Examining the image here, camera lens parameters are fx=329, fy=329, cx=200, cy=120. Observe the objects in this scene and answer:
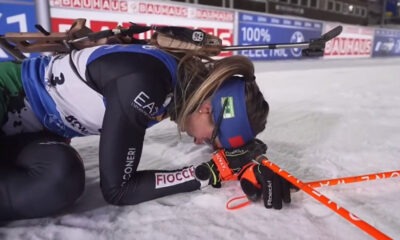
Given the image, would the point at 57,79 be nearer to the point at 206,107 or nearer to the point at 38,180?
the point at 38,180

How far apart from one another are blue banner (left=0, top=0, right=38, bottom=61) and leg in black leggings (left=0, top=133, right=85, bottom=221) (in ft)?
6.43

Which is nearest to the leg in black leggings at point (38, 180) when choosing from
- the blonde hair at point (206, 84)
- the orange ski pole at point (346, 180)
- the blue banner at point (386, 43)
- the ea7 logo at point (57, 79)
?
the ea7 logo at point (57, 79)

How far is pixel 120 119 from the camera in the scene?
774 mm

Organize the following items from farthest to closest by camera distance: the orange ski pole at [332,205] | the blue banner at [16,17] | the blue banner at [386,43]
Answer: the blue banner at [386,43] < the blue banner at [16,17] < the orange ski pole at [332,205]

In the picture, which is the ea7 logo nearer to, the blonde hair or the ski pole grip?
the ski pole grip

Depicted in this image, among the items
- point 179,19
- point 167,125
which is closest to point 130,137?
point 167,125

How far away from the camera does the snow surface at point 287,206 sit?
0.78m

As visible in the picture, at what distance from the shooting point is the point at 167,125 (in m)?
1.79

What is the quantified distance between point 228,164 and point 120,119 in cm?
36

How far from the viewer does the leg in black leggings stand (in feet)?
2.52

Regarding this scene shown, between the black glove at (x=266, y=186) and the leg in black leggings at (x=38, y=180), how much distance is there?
45 cm

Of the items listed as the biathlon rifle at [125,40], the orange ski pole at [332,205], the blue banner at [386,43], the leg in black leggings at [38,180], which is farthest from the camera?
the blue banner at [386,43]

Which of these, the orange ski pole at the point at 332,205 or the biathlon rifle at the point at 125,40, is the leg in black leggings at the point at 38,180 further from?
the orange ski pole at the point at 332,205

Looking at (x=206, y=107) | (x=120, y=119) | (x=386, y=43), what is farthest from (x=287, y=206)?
(x=386, y=43)
